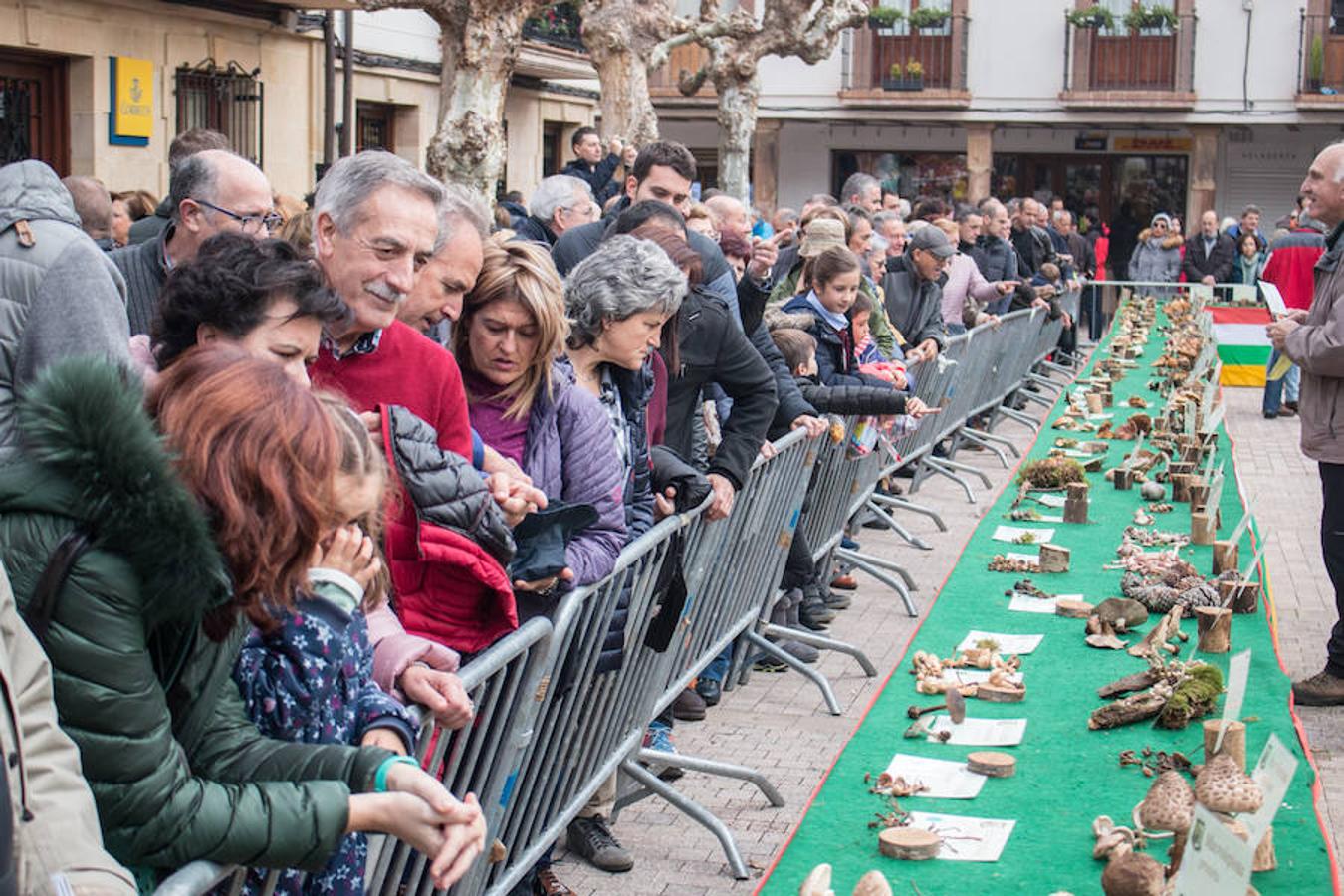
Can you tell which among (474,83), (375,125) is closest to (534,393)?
(474,83)

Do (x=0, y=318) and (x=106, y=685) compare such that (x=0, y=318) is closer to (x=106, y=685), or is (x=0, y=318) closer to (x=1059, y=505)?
(x=106, y=685)

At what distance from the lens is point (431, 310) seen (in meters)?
4.01

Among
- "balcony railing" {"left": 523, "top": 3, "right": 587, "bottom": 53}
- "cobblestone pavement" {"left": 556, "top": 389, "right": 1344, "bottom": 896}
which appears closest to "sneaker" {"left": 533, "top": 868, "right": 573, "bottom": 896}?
"cobblestone pavement" {"left": 556, "top": 389, "right": 1344, "bottom": 896}

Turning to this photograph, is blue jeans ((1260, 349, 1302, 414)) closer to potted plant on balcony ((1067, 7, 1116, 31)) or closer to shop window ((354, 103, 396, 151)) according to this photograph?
shop window ((354, 103, 396, 151))

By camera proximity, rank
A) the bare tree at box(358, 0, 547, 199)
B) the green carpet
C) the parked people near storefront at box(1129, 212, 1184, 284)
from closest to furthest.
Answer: the green carpet, the bare tree at box(358, 0, 547, 199), the parked people near storefront at box(1129, 212, 1184, 284)

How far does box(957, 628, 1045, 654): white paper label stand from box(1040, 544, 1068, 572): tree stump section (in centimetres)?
124

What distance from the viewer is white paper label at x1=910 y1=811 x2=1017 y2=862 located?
15.4 feet

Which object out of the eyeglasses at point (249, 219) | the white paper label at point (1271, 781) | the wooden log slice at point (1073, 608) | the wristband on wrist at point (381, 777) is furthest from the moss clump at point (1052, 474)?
the wristband on wrist at point (381, 777)

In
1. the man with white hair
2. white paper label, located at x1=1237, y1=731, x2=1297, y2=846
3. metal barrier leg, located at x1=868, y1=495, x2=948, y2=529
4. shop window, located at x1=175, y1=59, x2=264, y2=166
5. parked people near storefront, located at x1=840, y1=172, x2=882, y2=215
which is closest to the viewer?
white paper label, located at x1=1237, y1=731, x2=1297, y2=846

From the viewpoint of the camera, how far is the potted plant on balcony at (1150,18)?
33.7 m

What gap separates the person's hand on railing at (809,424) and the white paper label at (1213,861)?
3415 millimetres

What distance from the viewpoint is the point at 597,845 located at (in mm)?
4867

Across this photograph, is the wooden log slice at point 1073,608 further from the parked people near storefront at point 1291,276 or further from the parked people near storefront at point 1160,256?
the parked people near storefront at point 1160,256

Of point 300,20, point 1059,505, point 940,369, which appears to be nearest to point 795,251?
point 940,369
